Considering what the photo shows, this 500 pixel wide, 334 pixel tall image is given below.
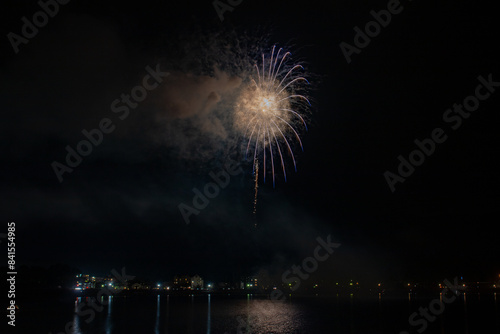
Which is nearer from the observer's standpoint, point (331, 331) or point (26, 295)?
point (331, 331)

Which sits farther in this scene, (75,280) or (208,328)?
(75,280)

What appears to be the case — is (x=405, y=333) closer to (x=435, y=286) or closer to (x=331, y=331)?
(x=331, y=331)

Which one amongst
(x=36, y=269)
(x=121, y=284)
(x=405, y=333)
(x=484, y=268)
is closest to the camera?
(x=405, y=333)

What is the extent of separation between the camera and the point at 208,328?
130 feet

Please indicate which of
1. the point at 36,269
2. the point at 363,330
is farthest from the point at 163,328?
the point at 36,269

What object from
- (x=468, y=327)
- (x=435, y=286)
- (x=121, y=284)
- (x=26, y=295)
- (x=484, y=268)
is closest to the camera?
(x=468, y=327)

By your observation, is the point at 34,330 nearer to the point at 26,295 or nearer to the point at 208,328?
the point at 208,328

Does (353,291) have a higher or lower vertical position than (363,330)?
lower

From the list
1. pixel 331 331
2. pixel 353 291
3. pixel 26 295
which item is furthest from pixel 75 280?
pixel 331 331

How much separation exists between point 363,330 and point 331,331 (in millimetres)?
3368

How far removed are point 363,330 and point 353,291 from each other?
538 ft

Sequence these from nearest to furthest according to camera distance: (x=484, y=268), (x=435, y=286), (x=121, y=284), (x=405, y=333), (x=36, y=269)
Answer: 1. (x=405, y=333)
2. (x=36, y=269)
3. (x=484, y=268)
4. (x=435, y=286)
5. (x=121, y=284)

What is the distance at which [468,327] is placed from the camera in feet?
134

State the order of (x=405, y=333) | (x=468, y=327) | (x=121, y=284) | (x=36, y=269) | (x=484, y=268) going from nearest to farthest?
(x=405, y=333) → (x=468, y=327) → (x=36, y=269) → (x=484, y=268) → (x=121, y=284)
